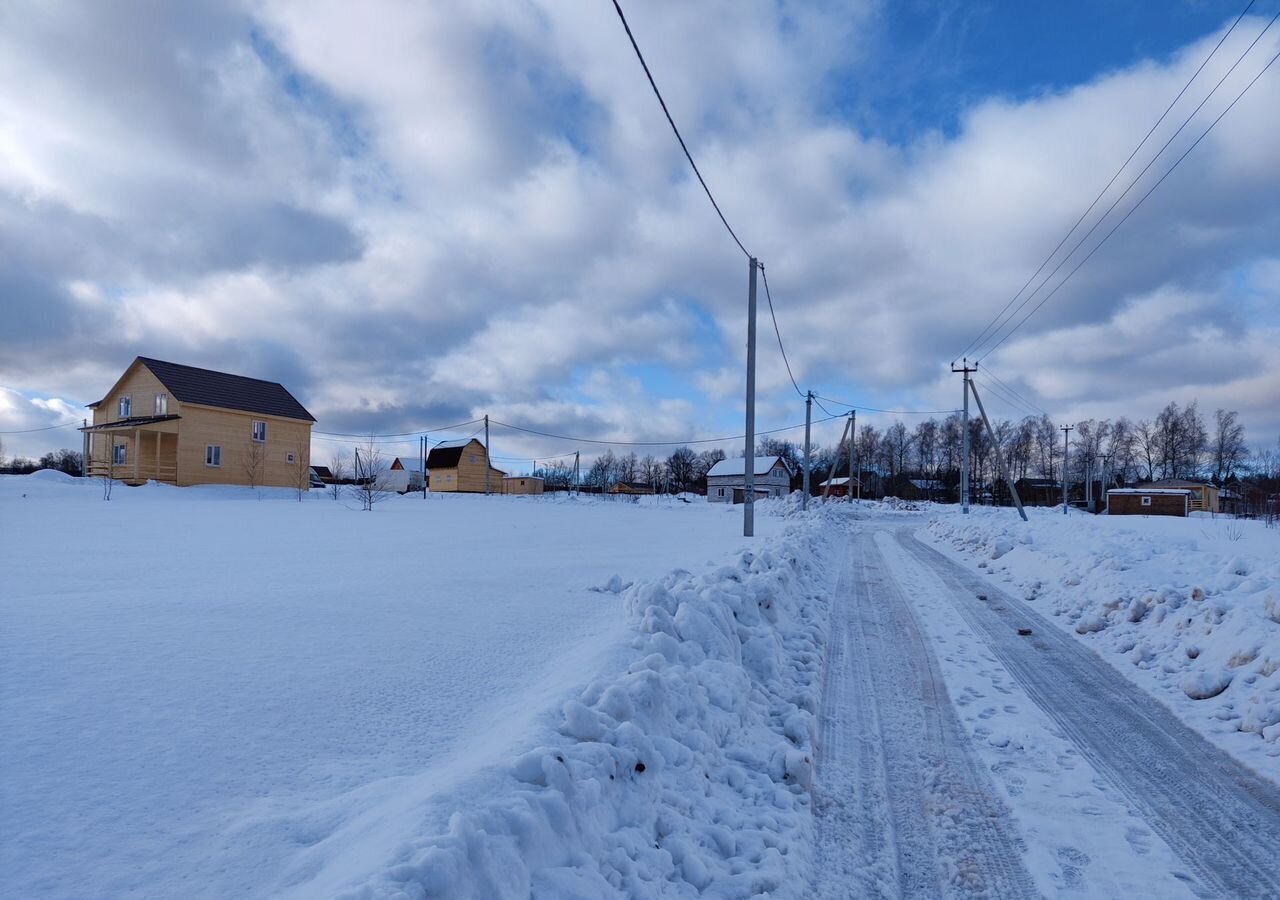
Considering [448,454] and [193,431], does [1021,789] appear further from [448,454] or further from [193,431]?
[448,454]

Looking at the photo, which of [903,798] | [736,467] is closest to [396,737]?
[903,798]

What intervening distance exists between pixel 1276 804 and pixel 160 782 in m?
5.71

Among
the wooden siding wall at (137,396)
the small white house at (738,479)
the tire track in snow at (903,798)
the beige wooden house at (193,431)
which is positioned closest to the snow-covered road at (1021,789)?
the tire track in snow at (903,798)

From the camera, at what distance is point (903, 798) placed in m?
3.59

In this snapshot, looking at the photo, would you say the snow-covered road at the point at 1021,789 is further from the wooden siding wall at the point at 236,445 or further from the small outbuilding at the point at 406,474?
the small outbuilding at the point at 406,474

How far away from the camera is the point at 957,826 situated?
331 cm

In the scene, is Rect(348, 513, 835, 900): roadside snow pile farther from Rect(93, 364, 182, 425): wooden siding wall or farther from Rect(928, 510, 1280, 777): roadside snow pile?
Rect(93, 364, 182, 425): wooden siding wall

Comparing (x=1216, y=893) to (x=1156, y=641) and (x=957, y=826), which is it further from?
(x=1156, y=641)

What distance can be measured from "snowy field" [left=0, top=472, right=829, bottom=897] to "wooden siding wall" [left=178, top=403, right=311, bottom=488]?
29.0 m

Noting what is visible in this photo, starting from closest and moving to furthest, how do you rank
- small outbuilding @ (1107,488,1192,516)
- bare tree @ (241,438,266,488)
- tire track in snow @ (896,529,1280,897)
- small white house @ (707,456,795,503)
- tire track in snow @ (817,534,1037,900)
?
tire track in snow @ (817,534,1037,900) → tire track in snow @ (896,529,1280,897) → bare tree @ (241,438,266,488) → small outbuilding @ (1107,488,1192,516) → small white house @ (707,456,795,503)

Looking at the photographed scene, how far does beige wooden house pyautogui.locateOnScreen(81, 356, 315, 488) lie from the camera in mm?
31766

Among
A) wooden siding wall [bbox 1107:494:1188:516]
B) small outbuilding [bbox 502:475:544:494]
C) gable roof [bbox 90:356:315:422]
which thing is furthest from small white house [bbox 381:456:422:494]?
wooden siding wall [bbox 1107:494:1188:516]

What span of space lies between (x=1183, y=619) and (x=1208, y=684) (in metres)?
1.62

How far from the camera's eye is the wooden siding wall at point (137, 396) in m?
32.8
